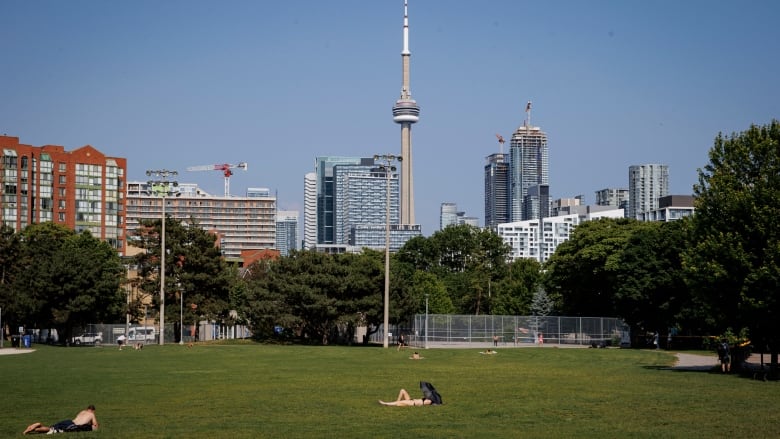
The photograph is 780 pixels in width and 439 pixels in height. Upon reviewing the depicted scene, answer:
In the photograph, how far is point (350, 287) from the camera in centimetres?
8788

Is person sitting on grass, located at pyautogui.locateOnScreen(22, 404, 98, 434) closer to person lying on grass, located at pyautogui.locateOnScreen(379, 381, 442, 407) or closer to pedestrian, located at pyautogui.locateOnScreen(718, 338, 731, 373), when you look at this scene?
person lying on grass, located at pyautogui.locateOnScreen(379, 381, 442, 407)

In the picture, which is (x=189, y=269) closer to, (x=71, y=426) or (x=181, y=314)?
(x=181, y=314)

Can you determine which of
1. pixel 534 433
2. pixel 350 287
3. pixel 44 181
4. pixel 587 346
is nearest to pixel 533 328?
pixel 587 346

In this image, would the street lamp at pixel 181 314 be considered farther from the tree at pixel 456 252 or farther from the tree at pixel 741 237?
the tree at pixel 456 252

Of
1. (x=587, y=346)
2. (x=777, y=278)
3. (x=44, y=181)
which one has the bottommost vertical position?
(x=587, y=346)

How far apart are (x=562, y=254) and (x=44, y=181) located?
106174 mm

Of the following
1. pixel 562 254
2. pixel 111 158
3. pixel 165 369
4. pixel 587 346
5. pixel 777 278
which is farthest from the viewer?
pixel 111 158

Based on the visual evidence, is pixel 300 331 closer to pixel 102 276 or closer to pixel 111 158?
pixel 102 276

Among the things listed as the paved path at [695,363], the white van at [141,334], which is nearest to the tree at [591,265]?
the paved path at [695,363]

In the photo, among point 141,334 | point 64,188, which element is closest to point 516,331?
point 141,334

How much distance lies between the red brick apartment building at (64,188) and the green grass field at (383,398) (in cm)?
13082

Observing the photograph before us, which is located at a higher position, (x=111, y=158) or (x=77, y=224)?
(x=111, y=158)

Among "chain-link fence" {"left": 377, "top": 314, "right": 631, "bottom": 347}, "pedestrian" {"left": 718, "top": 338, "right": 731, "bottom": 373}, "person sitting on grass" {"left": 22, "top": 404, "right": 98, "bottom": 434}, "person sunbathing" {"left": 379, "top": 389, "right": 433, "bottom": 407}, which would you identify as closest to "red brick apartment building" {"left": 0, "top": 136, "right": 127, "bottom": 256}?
"chain-link fence" {"left": 377, "top": 314, "right": 631, "bottom": 347}

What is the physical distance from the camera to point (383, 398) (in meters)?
32.3
